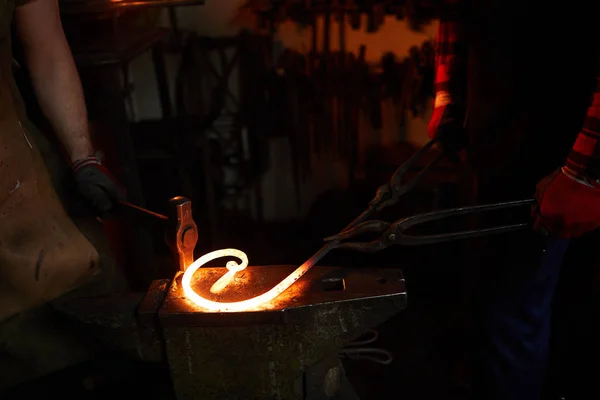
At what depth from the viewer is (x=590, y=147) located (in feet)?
4.61

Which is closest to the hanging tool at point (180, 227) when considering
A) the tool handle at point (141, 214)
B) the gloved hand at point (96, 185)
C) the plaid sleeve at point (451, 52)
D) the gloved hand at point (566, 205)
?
the tool handle at point (141, 214)

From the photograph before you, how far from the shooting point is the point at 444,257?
3.12m

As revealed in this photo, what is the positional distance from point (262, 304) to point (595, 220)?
94 centimetres

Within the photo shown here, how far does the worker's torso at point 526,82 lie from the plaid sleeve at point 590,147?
0.21 meters

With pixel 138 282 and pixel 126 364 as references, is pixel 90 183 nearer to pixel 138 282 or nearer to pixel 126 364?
pixel 126 364

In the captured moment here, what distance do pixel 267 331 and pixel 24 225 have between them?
0.71 metres

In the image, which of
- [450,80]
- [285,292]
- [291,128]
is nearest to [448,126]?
[450,80]

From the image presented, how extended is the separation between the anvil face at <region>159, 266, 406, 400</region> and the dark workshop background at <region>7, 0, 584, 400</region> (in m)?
1.28

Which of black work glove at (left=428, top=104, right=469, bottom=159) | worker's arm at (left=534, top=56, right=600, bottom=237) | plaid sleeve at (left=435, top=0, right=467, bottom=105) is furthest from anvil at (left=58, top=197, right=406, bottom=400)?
plaid sleeve at (left=435, top=0, right=467, bottom=105)

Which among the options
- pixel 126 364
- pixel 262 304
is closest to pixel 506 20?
pixel 262 304

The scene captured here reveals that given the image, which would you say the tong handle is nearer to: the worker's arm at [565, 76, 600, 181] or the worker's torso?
the worker's arm at [565, 76, 600, 181]

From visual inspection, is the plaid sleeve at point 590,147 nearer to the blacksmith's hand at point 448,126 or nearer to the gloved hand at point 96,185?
the blacksmith's hand at point 448,126

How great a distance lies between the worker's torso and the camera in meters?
1.59

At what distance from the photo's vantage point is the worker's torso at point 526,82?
62.7 inches
